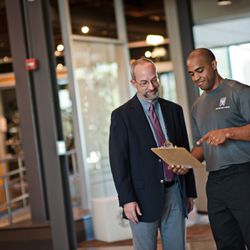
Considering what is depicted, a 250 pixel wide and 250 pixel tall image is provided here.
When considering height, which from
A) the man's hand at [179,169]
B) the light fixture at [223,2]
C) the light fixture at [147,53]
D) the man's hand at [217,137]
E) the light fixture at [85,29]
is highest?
the light fixture at [85,29]

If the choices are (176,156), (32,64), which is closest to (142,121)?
(176,156)

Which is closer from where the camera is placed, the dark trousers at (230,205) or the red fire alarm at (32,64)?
the dark trousers at (230,205)

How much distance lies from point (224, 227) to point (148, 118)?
2.44 ft

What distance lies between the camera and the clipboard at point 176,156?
3049mm

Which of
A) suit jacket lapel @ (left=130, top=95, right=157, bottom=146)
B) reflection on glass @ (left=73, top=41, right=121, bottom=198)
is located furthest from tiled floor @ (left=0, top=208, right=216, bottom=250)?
suit jacket lapel @ (left=130, top=95, right=157, bottom=146)

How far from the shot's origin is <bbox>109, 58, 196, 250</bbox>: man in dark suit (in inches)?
128

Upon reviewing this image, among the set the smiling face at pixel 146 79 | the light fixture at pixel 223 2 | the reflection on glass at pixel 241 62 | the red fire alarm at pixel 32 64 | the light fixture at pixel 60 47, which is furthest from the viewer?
the light fixture at pixel 60 47

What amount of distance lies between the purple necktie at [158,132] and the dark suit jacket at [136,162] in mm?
33

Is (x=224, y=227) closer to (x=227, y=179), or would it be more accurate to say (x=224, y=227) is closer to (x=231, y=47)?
(x=227, y=179)

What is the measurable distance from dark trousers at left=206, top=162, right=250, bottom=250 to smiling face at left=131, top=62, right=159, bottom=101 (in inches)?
23.2

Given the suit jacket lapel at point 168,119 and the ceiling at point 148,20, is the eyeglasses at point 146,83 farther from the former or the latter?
the ceiling at point 148,20

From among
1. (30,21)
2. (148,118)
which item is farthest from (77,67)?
(148,118)

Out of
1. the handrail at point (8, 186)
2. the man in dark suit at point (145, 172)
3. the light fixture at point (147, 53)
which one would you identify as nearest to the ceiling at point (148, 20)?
the light fixture at point (147, 53)

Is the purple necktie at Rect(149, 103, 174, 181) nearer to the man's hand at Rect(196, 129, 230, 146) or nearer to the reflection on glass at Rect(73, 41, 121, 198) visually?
the man's hand at Rect(196, 129, 230, 146)
